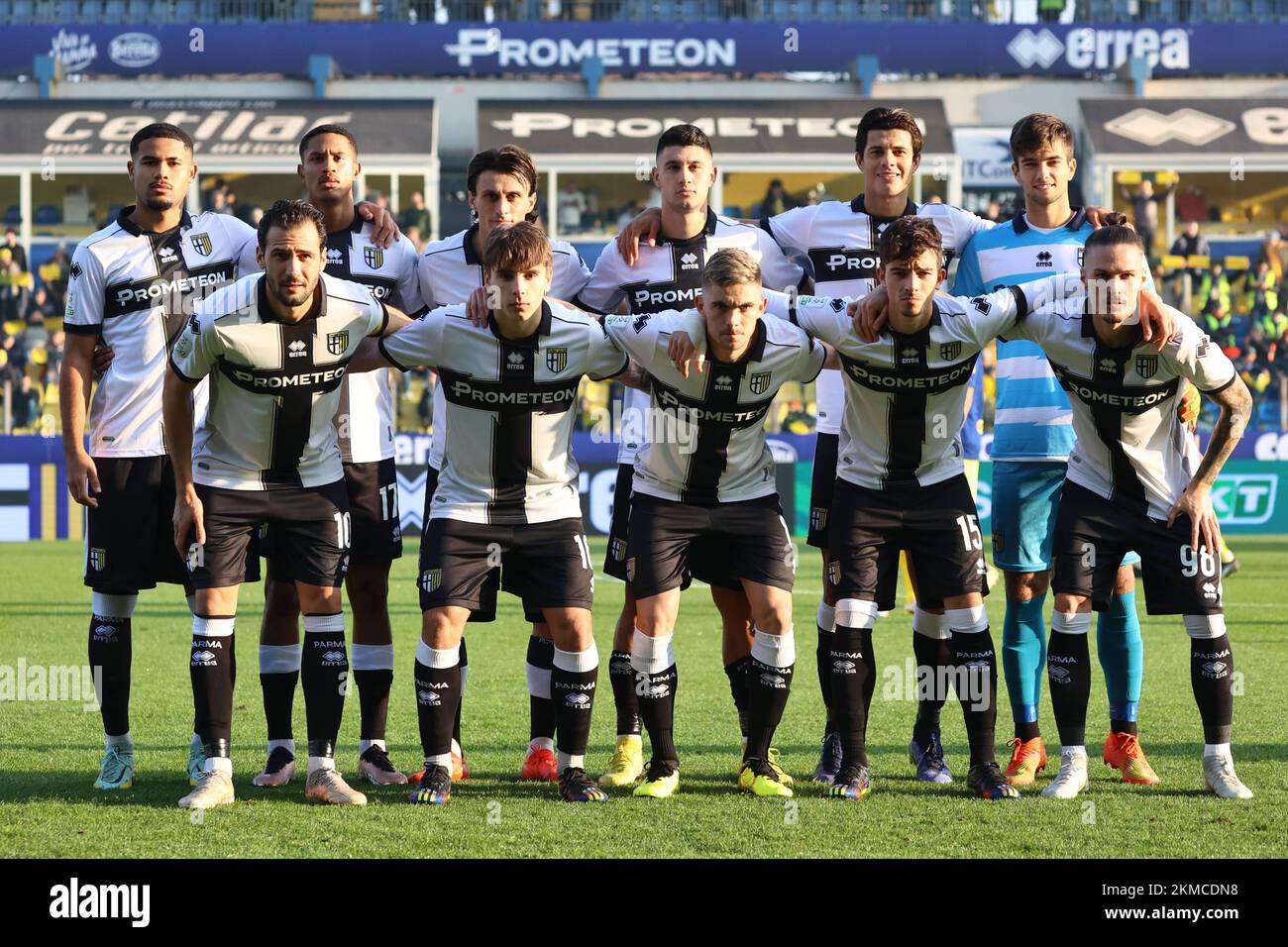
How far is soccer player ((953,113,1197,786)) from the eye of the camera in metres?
5.51

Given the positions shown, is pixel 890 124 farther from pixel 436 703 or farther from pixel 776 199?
pixel 776 199

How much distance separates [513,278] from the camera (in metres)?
4.85

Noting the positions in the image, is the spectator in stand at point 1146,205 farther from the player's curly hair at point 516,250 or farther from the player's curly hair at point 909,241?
the player's curly hair at point 516,250

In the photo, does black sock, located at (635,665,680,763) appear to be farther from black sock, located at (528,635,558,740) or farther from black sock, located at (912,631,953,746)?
black sock, located at (912,631,953,746)

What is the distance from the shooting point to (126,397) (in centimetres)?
541

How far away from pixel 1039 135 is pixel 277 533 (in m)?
3.04

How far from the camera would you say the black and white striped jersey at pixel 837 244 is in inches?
222

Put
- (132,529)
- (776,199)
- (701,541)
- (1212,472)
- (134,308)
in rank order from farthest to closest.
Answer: (776,199) < (134,308) < (132,529) < (701,541) < (1212,472)

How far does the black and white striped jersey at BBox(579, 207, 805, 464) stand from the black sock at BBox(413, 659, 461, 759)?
107 cm

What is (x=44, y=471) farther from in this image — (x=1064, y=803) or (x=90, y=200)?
(x=1064, y=803)

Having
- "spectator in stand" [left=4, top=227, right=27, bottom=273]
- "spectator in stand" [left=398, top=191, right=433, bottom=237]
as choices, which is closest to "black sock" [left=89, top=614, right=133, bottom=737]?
"spectator in stand" [left=398, top=191, right=433, bottom=237]

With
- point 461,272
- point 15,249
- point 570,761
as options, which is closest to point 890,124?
point 461,272

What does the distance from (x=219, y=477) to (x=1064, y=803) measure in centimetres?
298

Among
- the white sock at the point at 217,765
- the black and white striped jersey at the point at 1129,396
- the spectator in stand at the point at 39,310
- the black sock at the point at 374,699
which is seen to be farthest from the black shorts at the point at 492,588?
the spectator in stand at the point at 39,310
